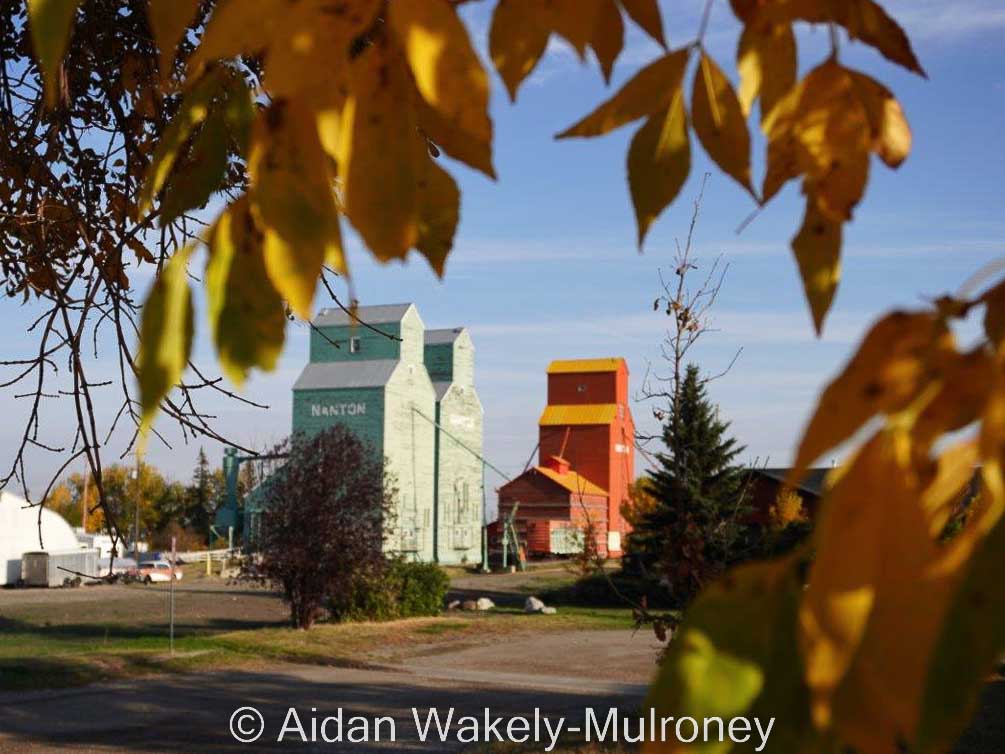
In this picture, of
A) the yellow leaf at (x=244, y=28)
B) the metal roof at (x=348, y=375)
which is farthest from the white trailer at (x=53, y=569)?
the yellow leaf at (x=244, y=28)

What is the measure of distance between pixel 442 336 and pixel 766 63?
3663cm

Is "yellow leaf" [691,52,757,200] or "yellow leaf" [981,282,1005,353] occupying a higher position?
"yellow leaf" [691,52,757,200]

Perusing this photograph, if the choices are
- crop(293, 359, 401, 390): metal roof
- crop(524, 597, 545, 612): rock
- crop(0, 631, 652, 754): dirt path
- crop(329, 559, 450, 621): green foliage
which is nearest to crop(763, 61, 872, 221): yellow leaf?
crop(0, 631, 652, 754): dirt path

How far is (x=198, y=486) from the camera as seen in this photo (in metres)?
48.5

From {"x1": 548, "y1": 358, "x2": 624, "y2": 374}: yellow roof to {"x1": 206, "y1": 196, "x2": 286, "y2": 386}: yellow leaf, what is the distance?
35122 millimetres

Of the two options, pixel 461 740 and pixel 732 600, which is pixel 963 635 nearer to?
pixel 732 600

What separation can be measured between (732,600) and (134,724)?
470 inches

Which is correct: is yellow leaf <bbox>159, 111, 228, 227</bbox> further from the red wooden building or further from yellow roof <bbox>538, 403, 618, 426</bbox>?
yellow roof <bbox>538, 403, 618, 426</bbox>

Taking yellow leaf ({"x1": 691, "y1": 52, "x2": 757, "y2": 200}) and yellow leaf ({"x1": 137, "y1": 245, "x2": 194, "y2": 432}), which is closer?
yellow leaf ({"x1": 137, "y1": 245, "x2": 194, "y2": 432})

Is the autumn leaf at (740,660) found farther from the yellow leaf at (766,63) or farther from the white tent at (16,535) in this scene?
the white tent at (16,535)

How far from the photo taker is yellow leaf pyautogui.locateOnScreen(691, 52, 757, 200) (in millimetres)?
756

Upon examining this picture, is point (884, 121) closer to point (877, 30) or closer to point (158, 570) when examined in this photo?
point (877, 30)

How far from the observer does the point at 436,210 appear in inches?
32.9

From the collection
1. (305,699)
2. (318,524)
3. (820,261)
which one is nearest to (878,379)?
(820,261)
